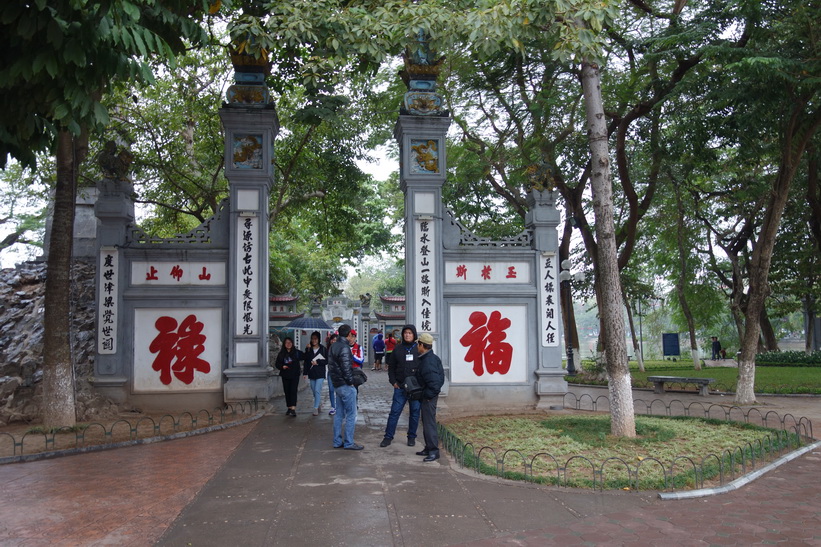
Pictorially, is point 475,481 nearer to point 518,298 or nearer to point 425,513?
point 425,513

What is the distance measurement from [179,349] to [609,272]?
755 centimetres

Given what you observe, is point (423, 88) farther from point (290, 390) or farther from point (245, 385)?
point (245, 385)

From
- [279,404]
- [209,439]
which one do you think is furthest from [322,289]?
[209,439]

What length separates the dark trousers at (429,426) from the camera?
758 centimetres

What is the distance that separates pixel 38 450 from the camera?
7949 millimetres

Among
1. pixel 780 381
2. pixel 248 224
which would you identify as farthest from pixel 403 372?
pixel 780 381

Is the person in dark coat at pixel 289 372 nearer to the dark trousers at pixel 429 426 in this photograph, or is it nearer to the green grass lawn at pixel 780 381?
the dark trousers at pixel 429 426

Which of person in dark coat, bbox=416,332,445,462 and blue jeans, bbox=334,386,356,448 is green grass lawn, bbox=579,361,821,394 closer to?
person in dark coat, bbox=416,332,445,462

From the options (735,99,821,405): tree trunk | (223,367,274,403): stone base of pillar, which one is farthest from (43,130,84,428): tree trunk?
(735,99,821,405): tree trunk

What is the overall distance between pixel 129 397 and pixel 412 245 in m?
5.73

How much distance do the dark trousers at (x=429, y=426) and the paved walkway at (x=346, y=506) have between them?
293mm

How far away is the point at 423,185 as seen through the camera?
1185cm

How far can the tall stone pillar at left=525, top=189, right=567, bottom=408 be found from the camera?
11.7 meters

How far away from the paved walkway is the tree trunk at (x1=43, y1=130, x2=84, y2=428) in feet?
6.72
